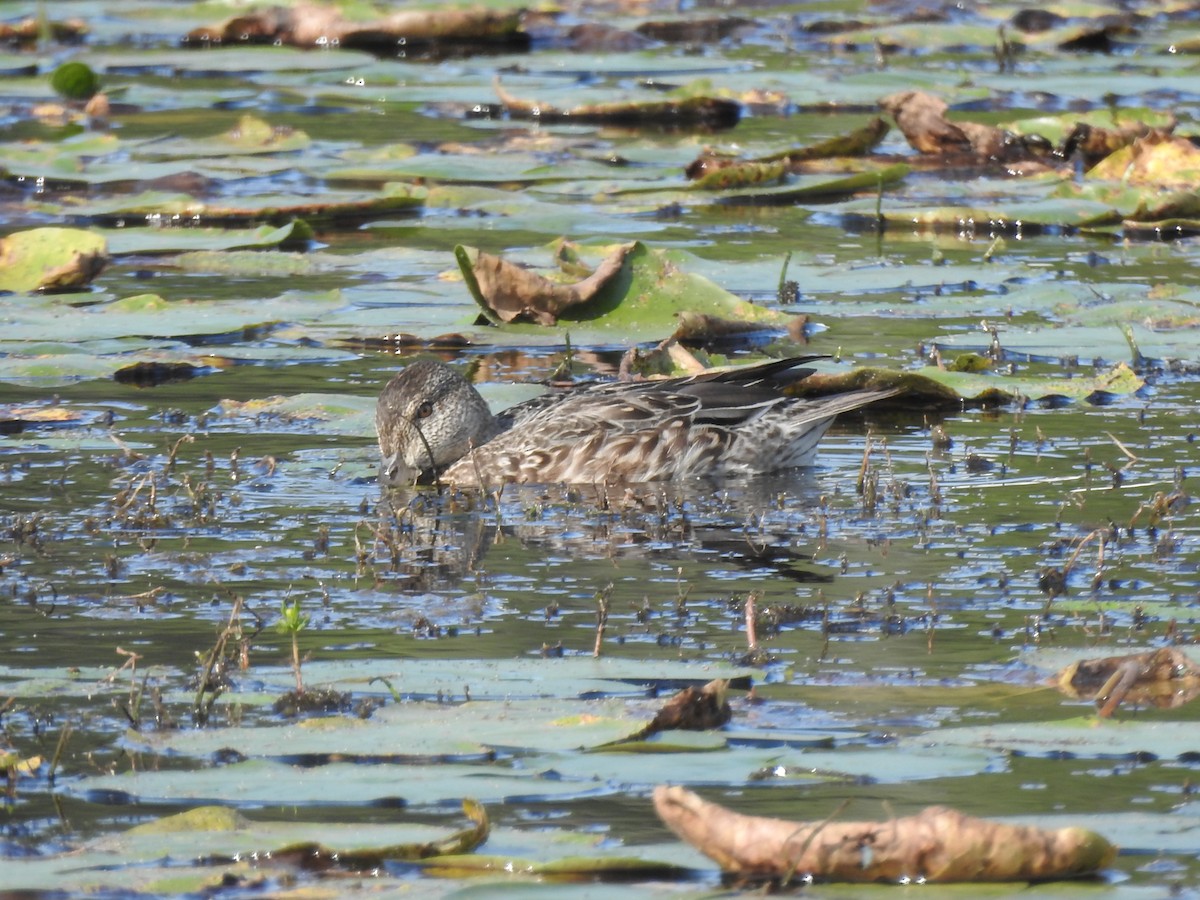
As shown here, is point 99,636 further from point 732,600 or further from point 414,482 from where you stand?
point 414,482

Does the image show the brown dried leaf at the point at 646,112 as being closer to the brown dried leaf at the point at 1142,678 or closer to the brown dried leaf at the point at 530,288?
the brown dried leaf at the point at 530,288

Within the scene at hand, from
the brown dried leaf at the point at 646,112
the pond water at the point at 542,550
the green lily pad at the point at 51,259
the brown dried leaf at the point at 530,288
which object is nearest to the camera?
the pond water at the point at 542,550

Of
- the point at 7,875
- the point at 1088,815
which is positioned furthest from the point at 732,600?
the point at 7,875

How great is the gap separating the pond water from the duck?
0.56 feet

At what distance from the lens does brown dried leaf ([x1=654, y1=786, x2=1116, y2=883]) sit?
3787 mm

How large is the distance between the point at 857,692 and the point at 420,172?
899 cm

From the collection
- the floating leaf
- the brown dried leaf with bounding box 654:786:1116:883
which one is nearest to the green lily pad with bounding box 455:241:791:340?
the brown dried leaf with bounding box 654:786:1116:883

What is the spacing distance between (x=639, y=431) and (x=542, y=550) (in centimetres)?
148

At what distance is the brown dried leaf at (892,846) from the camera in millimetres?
3787

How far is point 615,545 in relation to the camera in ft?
23.6

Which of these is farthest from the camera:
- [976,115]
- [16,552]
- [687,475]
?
[976,115]

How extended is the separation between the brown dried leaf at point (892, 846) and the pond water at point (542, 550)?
65 millimetres

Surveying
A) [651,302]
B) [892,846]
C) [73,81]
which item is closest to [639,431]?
[651,302]

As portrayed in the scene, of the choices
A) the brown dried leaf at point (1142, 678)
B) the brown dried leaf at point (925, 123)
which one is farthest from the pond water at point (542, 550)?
the brown dried leaf at point (925, 123)
